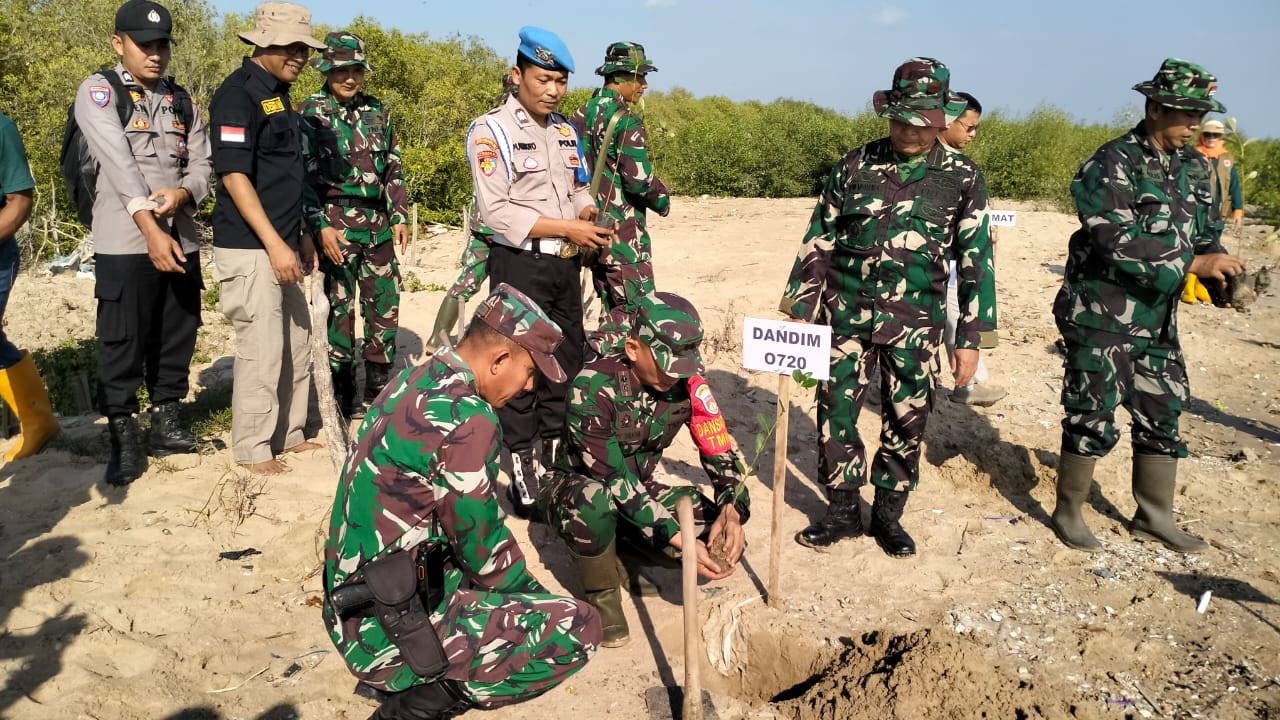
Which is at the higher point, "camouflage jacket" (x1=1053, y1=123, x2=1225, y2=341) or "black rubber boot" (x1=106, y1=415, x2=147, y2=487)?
"camouflage jacket" (x1=1053, y1=123, x2=1225, y2=341)

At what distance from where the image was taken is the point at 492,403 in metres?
2.64

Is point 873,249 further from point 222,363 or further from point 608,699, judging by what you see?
point 222,363

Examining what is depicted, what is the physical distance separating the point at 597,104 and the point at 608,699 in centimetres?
381

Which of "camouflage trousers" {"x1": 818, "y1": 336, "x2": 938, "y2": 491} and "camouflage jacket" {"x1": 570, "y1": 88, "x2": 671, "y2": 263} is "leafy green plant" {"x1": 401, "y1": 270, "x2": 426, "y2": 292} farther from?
"camouflage trousers" {"x1": 818, "y1": 336, "x2": 938, "y2": 491}

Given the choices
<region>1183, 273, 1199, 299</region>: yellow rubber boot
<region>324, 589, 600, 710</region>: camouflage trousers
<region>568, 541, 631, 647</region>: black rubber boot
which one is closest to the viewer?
<region>324, 589, 600, 710</region>: camouflage trousers

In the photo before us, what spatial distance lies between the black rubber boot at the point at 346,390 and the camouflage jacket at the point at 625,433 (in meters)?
2.70

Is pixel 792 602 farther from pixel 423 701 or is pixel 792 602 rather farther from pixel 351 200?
pixel 351 200

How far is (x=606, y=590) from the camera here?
3.50m

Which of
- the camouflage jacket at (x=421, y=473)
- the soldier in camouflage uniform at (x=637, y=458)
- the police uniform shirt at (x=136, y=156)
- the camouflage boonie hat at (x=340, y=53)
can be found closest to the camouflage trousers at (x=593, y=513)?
the soldier in camouflage uniform at (x=637, y=458)

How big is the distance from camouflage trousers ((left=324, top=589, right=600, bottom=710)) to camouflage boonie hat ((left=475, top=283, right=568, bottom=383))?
830 mm

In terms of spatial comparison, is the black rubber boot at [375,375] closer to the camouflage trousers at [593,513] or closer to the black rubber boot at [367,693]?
the camouflage trousers at [593,513]

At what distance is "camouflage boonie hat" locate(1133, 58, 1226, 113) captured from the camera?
370cm

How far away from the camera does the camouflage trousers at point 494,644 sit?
2.64m

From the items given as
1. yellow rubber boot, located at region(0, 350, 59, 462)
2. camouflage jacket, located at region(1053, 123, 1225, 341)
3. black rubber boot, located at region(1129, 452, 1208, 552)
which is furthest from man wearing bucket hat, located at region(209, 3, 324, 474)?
black rubber boot, located at region(1129, 452, 1208, 552)
